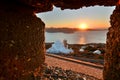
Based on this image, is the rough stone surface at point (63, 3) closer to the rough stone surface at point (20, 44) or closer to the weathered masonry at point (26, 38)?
the weathered masonry at point (26, 38)

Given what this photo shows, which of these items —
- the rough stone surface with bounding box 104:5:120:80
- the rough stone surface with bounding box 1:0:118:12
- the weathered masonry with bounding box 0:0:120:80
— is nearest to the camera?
the rough stone surface with bounding box 104:5:120:80

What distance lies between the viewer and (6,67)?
207 inches

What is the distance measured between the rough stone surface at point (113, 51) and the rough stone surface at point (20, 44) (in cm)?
131

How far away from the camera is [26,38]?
5.61 metres

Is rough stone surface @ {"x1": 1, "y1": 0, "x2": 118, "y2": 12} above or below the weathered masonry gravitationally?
above

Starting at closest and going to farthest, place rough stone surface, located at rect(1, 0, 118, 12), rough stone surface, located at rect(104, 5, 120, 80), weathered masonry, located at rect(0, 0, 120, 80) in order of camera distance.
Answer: rough stone surface, located at rect(104, 5, 120, 80), weathered masonry, located at rect(0, 0, 120, 80), rough stone surface, located at rect(1, 0, 118, 12)

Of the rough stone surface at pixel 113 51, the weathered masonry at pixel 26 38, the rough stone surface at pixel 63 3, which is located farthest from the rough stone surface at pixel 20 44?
the rough stone surface at pixel 113 51

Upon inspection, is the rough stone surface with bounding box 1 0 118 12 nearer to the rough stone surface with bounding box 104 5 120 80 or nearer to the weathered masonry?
the weathered masonry

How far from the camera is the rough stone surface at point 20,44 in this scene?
17.1 ft

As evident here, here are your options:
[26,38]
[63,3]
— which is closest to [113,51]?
[63,3]

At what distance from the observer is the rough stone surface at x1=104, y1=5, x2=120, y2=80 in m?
4.89

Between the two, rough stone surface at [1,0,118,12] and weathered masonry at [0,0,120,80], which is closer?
weathered masonry at [0,0,120,80]

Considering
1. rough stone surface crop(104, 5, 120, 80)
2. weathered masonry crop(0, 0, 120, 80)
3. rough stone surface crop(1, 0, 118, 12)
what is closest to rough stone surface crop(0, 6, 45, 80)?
weathered masonry crop(0, 0, 120, 80)

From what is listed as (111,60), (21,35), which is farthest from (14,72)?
(111,60)
